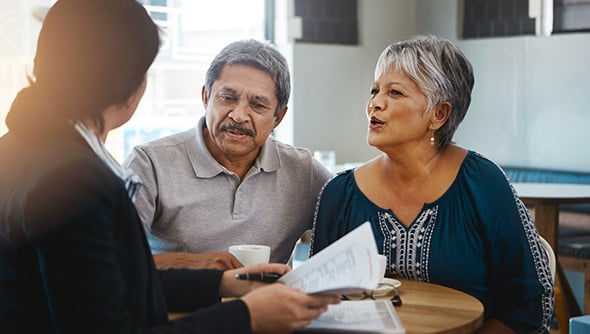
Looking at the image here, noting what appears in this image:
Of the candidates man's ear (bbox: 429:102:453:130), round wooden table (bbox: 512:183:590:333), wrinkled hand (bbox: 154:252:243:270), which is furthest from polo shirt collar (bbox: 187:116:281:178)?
round wooden table (bbox: 512:183:590:333)

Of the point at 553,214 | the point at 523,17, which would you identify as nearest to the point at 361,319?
the point at 553,214

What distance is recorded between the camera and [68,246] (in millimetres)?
1104

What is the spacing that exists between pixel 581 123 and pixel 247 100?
3.24 metres

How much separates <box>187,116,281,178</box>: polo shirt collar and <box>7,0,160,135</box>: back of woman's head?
102 cm

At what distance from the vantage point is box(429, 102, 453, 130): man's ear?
2.21m

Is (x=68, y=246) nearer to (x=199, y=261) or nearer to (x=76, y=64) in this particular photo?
(x=76, y=64)

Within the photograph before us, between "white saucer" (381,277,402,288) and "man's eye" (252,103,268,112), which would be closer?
"white saucer" (381,277,402,288)

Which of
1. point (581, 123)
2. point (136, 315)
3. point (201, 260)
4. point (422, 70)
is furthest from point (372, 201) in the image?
point (581, 123)

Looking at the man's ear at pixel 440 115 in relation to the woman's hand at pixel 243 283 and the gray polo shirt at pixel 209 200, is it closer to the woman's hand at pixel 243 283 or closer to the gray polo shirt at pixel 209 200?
the gray polo shirt at pixel 209 200

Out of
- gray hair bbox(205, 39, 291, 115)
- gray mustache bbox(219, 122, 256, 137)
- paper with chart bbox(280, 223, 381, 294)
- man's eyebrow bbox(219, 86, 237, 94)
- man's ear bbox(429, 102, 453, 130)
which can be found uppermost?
gray hair bbox(205, 39, 291, 115)

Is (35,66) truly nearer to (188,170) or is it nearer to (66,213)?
(66,213)

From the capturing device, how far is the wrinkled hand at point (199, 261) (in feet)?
6.16

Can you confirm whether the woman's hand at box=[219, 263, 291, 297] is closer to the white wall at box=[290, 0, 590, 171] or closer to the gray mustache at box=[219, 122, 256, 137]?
the gray mustache at box=[219, 122, 256, 137]

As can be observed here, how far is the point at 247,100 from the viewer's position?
2258mm
